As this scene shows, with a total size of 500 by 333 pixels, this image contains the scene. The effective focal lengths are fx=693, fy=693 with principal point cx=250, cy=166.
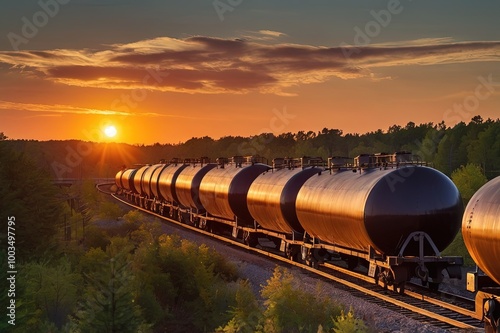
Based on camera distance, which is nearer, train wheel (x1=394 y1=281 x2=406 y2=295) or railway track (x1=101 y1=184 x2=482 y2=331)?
railway track (x1=101 y1=184 x2=482 y2=331)

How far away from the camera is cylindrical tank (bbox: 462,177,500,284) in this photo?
51.3 feet

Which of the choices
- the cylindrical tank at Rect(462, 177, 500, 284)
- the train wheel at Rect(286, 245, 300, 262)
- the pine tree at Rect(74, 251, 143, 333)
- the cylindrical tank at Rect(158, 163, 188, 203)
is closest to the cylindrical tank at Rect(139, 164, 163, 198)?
the cylindrical tank at Rect(158, 163, 188, 203)

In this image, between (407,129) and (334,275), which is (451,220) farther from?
(407,129)

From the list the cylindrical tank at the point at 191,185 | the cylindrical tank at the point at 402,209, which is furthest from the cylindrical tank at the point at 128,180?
the cylindrical tank at the point at 402,209

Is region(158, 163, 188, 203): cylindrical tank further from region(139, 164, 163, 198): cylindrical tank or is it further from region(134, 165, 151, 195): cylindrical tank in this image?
region(134, 165, 151, 195): cylindrical tank

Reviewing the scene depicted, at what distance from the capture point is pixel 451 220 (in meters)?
24.2

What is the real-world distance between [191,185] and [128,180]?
45193mm

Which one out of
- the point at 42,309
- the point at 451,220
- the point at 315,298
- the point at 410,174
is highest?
the point at 410,174

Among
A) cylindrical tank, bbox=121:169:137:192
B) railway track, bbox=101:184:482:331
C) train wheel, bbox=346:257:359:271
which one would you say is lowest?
railway track, bbox=101:184:482:331

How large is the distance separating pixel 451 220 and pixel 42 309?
15.3 m

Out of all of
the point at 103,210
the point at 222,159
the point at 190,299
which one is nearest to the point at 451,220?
the point at 190,299

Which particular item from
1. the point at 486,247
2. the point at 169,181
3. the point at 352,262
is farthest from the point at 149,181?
the point at 486,247

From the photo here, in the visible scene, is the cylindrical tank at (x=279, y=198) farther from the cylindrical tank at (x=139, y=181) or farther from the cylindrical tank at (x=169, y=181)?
the cylindrical tank at (x=139, y=181)

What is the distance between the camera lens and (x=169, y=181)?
61.1 metres
